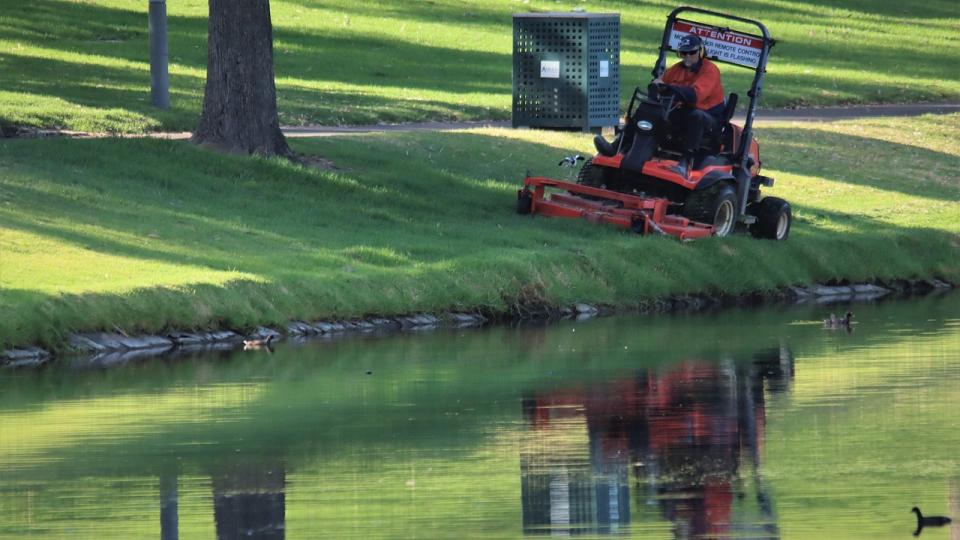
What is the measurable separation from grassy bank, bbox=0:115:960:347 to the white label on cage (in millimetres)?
1016

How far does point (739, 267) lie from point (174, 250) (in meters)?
6.73

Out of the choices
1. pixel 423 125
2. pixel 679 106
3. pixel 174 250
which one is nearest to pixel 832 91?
→ pixel 423 125

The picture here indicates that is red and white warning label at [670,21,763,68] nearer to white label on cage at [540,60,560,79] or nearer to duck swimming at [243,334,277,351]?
white label on cage at [540,60,560,79]

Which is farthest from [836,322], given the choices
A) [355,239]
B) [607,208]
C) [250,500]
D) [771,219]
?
[250,500]

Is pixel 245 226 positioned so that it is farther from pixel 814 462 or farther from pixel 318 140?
pixel 814 462

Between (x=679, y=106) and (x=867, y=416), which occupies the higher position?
(x=679, y=106)

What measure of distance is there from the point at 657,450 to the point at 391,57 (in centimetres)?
3318

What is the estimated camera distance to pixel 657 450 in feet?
48.7

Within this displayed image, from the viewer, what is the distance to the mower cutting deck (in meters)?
26.3

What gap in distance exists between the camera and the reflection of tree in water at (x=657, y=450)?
12.6 meters

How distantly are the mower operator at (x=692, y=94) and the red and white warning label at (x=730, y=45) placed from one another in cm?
88

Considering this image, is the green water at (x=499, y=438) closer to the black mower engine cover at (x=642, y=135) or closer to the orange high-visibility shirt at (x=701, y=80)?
the black mower engine cover at (x=642, y=135)

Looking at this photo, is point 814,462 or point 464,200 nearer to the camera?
point 814,462

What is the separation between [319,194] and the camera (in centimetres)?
2753
